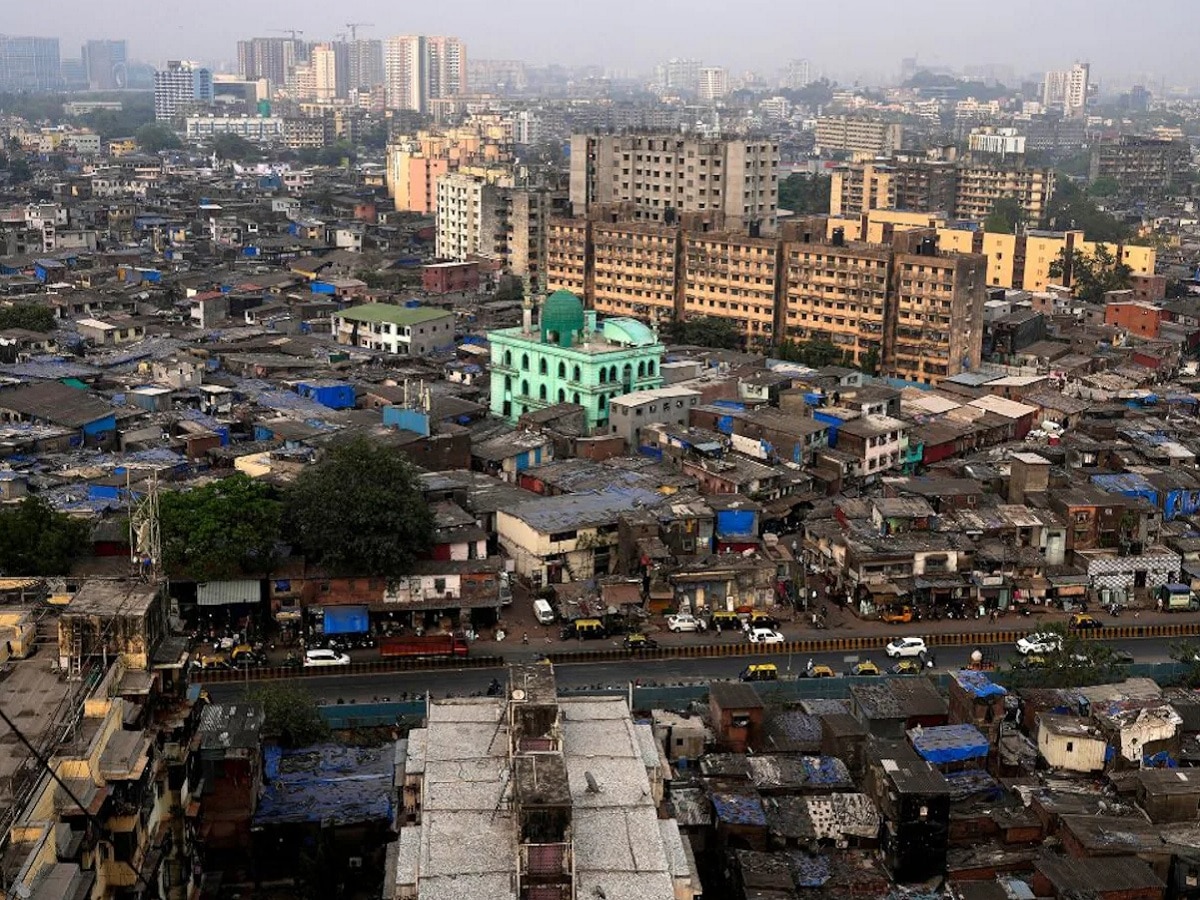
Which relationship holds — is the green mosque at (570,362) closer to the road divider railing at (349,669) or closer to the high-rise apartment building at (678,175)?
the road divider railing at (349,669)

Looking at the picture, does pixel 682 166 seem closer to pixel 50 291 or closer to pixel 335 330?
pixel 335 330

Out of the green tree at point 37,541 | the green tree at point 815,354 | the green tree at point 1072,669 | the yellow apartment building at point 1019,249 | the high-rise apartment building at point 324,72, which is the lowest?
the green tree at point 1072,669

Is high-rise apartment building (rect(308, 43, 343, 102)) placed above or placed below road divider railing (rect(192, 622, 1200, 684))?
above

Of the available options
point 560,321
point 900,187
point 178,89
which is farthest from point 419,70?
point 560,321

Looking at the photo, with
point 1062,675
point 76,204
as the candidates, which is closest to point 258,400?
point 1062,675

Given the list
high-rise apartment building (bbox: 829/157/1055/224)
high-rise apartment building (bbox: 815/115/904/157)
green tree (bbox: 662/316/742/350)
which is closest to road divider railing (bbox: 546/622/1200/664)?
green tree (bbox: 662/316/742/350)

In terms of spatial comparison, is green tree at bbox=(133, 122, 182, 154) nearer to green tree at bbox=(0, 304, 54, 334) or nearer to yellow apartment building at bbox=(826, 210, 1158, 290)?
yellow apartment building at bbox=(826, 210, 1158, 290)

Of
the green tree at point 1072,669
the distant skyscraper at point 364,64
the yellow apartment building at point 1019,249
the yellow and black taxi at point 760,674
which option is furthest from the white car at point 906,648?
the distant skyscraper at point 364,64
